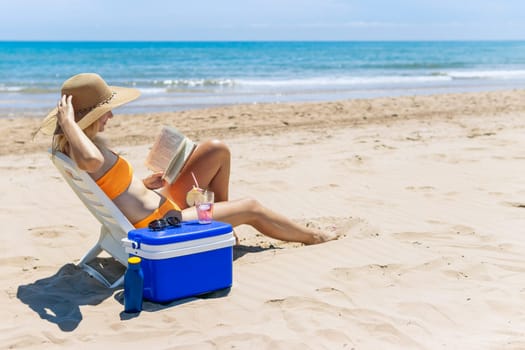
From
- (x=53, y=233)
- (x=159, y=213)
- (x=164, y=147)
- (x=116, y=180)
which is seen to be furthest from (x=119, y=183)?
(x=53, y=233)

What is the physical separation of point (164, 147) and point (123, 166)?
1.04 feet

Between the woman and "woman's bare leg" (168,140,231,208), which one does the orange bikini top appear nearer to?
the woman

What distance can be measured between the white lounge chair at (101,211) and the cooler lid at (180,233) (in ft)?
0.60

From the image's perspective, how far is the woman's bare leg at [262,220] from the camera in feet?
13.3

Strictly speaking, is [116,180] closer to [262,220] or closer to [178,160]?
[178,160]

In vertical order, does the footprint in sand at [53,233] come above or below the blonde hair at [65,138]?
below

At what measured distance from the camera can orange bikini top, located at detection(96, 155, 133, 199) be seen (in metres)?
3.67

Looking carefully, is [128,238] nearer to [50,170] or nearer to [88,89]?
[88,89]

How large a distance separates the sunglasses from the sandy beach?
0.42 metres

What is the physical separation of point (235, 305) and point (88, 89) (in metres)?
1.43

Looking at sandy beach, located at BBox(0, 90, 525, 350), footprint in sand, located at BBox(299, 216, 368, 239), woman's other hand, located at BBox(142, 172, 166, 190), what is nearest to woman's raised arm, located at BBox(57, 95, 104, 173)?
woman's other hand, located at BBox(142, 172, 166, 190)

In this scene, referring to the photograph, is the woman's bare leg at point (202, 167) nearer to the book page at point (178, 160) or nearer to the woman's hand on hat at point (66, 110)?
the book page at point (178, 160)

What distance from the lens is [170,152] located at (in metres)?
3.97

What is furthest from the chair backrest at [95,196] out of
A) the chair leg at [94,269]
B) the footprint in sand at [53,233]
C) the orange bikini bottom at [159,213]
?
the footprint in sand at [53,233]
